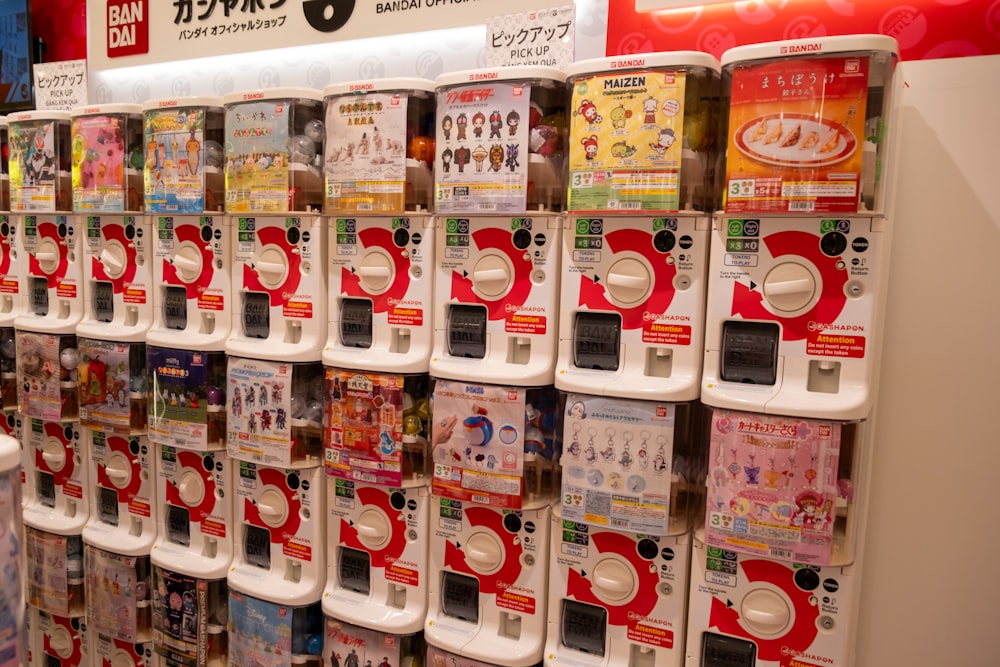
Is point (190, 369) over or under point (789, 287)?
under

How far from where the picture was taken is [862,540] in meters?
2.07

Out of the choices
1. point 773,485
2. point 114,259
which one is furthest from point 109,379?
point 773,485

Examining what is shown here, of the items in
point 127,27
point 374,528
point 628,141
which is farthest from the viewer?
point 127,27

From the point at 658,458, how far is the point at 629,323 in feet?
1.23

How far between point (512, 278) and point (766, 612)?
1141 mm

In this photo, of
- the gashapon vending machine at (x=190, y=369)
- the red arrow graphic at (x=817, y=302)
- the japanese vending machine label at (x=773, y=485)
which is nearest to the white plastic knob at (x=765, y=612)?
the japanese vending machine label at (x=773, y=485)

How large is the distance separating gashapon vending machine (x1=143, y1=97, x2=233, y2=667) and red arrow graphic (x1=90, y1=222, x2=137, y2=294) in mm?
143

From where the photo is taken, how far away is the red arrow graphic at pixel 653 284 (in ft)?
6.98

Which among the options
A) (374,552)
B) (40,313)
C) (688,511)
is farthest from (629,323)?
(40,313)

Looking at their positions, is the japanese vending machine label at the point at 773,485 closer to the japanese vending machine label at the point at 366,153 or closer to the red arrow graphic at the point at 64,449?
the japanese vending machine label at the point at 366,153

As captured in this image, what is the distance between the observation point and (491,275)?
231cm

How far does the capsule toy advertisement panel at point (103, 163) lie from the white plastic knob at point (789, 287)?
2.29m

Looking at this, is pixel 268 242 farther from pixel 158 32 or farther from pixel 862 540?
pixel 862 540

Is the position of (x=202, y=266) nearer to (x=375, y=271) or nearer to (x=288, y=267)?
(x=288, y=267)
